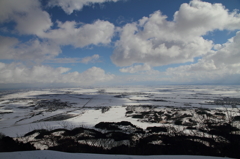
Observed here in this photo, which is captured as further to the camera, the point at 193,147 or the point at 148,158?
the point at 193,147

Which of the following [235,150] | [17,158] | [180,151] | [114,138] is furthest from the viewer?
[114,138]

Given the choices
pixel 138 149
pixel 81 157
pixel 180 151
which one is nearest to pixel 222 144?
pixel 180 151

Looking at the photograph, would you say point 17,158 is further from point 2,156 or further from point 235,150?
point 235,150

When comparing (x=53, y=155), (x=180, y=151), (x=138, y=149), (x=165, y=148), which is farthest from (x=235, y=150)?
(x=53, y=155)

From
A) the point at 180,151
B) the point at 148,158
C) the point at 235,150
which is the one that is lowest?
the point at 180,151

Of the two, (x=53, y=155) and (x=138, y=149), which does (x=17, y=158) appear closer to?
(x=53, y=155)

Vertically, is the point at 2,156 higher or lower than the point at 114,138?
higher

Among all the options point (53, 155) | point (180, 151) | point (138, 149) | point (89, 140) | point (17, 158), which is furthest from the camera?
point (89, 140)

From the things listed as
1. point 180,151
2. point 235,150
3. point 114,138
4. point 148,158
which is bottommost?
point 114,138

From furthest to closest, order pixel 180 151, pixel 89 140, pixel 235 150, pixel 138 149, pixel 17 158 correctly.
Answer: pixel 89 140 → pixel 138 149 → pixel 180 151 → pixel 235 150 → pixel 17 158
